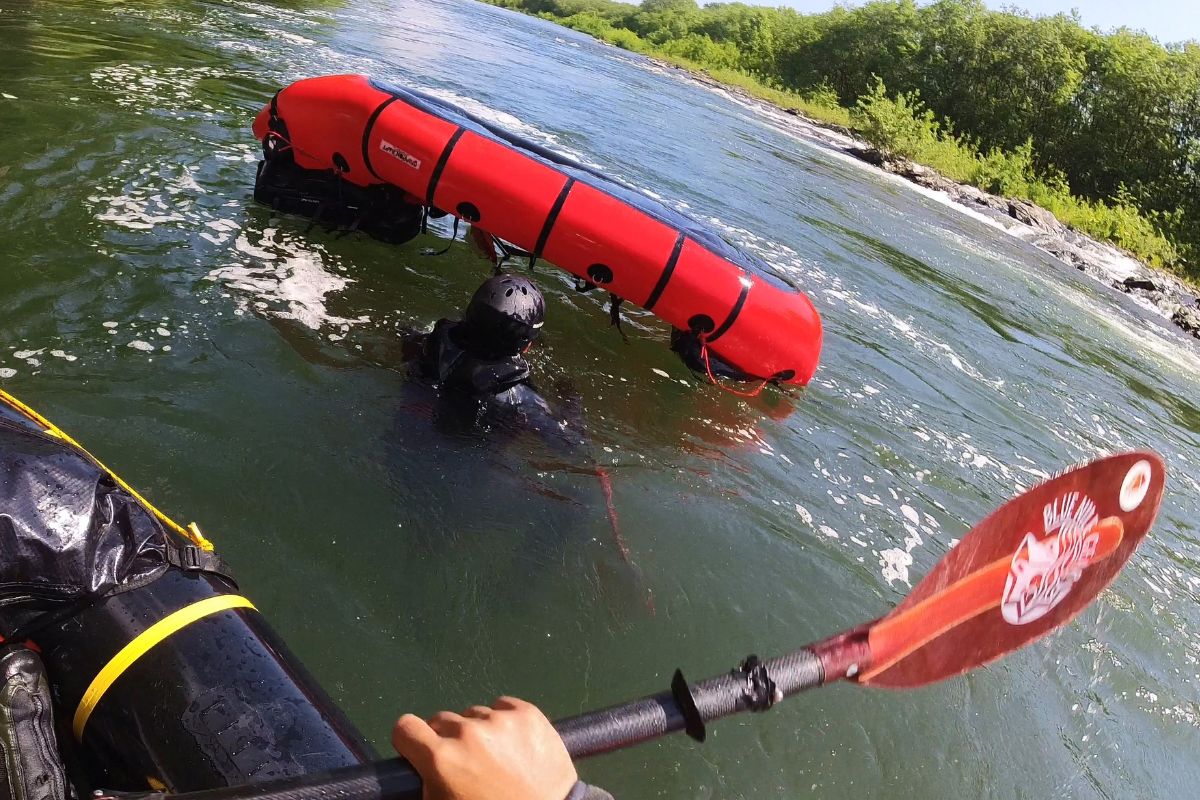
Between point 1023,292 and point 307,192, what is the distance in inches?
394

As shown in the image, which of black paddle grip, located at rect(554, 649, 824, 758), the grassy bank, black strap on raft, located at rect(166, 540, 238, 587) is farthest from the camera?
the grassy bank

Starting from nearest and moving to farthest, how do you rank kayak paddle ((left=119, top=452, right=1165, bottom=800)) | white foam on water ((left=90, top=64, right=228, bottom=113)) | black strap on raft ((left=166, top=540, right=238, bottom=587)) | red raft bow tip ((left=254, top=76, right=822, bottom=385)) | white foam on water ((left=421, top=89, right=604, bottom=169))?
1. kayak paddle ((left=119, top=452, right=1165, bottom=800))
2. black strap on raft ((left=166, top=540, right=238, bottom=587))
3. red raft bow tip ((left=254, top=76, right=822, bottom=385))
4. white foam on water ((left=90, top=64, right=228, bottom=113))
5. white foam on water ((left=421, top=89, right=604, bottom=169))

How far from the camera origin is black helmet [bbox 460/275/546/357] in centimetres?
348

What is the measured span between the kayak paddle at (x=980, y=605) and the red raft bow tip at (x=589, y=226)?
2.81 metres

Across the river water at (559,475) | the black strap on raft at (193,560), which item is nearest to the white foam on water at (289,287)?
the river water at (559,475)

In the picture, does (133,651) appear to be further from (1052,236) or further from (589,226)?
(1052,236)

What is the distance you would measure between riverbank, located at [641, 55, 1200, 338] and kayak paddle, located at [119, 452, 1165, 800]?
12.9 metres

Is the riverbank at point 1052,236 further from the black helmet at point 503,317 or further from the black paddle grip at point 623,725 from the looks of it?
the black paddle grip at point 623,725

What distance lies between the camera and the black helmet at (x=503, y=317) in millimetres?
3484

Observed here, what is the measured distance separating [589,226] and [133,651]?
12.4 ft

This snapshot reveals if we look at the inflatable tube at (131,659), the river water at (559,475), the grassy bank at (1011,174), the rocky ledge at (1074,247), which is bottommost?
the river water at (559,475)

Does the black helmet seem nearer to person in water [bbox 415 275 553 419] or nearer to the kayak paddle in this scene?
person in water [bbox 415 275 553 419]

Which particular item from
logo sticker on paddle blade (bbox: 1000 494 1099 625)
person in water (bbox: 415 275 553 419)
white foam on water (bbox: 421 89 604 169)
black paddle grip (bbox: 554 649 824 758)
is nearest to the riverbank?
white foam on water (bbox: 421 89 604 169)

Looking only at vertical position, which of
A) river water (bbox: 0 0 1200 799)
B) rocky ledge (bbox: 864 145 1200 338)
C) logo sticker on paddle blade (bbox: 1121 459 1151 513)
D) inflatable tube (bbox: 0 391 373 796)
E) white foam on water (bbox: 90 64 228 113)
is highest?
rocky ledge (bbox: 864 145 1200 338)
